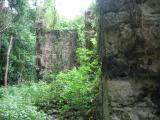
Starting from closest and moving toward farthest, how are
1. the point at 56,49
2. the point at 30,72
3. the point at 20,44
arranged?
the point at 56,49 → the point at 20,44 → the point at 30,72

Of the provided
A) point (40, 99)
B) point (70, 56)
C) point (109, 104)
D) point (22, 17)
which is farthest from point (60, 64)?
point (109, 104)

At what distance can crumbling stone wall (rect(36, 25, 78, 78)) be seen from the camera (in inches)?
586

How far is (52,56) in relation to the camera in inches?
596

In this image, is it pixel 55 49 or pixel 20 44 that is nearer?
pixel 55 49

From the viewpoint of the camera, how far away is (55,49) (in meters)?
15.2

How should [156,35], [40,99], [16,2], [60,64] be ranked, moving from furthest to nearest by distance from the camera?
[16,2] → [60,64] → [40,99] → [156,35]

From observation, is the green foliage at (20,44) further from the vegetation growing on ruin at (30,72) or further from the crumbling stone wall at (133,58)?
the crumbling stone wall at (133,58)

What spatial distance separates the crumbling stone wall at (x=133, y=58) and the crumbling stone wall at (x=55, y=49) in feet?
38.3

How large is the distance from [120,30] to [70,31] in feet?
40.0

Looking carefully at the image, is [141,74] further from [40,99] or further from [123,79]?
[40,99]

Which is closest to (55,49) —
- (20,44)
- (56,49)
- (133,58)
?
(56,49)

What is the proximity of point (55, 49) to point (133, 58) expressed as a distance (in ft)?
40.5

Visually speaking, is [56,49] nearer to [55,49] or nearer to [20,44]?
[55,49]

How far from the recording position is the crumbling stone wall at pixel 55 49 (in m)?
14.9
